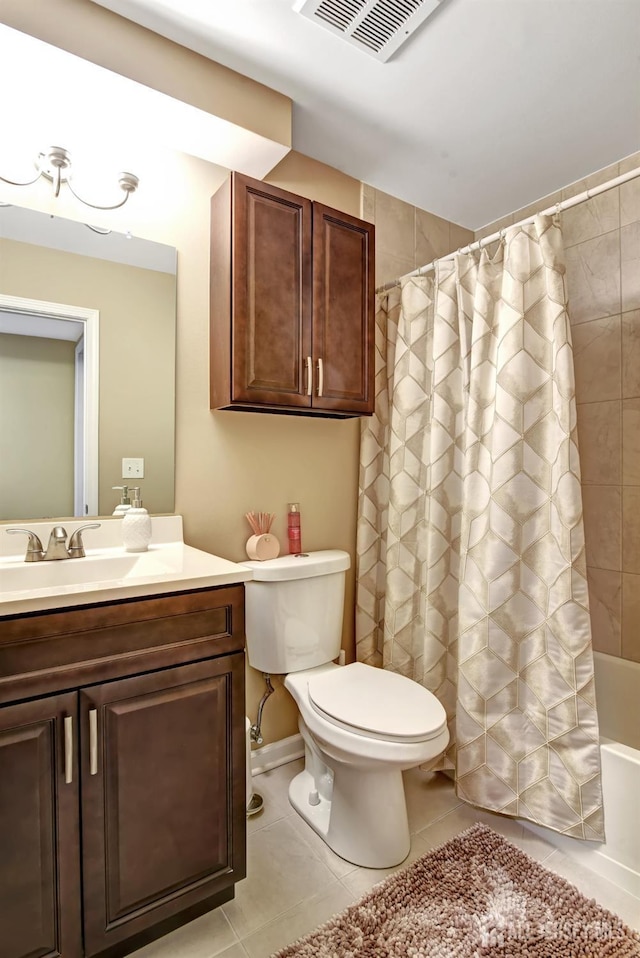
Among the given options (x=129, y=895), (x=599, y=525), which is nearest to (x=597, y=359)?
(x=599, y=525)

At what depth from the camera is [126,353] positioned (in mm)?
1646

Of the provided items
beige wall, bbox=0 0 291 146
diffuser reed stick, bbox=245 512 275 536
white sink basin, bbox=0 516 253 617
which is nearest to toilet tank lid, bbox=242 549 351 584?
diffuser reed stick, bbox=245 512 275 536

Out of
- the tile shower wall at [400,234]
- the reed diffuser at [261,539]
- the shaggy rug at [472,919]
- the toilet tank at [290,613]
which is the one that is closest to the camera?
the shaggy rug at [472,919]

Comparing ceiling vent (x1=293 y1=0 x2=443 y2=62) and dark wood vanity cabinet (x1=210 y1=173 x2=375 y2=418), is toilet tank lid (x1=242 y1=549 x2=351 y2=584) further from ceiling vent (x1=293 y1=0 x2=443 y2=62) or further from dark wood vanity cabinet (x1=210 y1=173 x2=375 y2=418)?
ceiling vent (x1=293 y1=0 x2=443 y2=62)

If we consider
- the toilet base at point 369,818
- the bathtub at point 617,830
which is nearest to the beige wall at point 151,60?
the toilet base at point 369,818

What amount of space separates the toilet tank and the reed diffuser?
0.04 m

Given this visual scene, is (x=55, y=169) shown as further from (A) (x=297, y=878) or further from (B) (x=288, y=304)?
(A) (x=297, y=878)

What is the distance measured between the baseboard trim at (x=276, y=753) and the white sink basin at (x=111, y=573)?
892 mm

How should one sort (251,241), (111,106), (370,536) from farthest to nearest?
(370,536)
(251,241)
(111,106)

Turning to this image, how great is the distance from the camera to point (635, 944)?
125cm

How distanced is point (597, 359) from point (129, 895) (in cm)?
236

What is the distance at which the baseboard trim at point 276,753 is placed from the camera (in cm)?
195

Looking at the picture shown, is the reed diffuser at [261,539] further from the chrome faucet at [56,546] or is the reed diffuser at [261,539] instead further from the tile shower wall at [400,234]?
the tile shower wall at [400,234]

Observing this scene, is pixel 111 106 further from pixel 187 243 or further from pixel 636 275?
pixel 636 275
